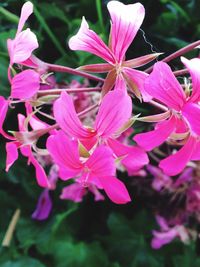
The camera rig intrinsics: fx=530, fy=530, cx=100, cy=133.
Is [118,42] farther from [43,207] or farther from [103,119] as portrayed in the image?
[43,207]

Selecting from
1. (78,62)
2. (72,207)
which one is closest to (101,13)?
(78,62)

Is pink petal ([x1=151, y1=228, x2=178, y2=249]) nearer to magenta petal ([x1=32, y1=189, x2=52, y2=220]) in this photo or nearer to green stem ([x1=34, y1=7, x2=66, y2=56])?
magenta petal ([x1=32, y1=189, x2=52, y2=220])

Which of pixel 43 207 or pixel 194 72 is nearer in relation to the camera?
pixel 194 72

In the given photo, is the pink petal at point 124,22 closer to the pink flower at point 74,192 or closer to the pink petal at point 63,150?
the pink petal at point 63,150

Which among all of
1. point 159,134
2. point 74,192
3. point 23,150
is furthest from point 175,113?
point 74,192

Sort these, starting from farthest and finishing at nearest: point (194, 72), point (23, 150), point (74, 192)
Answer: point (74, 192) → point (23, 150) → point (194, 72)

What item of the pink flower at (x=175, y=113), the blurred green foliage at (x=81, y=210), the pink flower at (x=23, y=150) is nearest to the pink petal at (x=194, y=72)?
the pink flower at (x=175, y=113)
